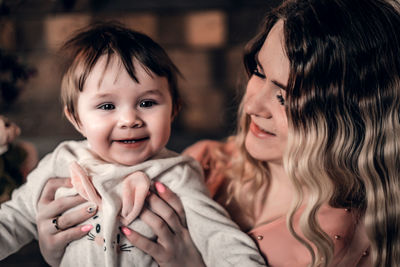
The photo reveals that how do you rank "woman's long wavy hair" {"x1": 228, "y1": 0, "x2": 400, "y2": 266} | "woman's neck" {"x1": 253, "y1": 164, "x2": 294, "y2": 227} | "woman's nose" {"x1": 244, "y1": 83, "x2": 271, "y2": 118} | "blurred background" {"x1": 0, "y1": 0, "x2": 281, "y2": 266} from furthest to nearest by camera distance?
"blurred background" {"x1": 0, "y1": 0, "x2": 281, "y2": 266} → "woman's neck" {"x1": 253, "y1": 164, "x2": 294, "y2": 227} → "woman's nose" {"x1": 244, "y1": 83, "x2": 271, "y2": 118} → "woman's long wavy hair" {"x1": 228, "y1": 0, "x2": 400, "y2": 266}

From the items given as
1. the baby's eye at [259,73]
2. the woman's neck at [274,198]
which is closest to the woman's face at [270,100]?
the baby's eye at [259,73]

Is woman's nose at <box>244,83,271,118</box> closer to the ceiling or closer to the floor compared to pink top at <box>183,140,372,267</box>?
closer to the ceiling

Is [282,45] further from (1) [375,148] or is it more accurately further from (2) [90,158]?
(2) [90,158]

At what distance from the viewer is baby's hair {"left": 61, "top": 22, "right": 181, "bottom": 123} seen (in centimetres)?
96

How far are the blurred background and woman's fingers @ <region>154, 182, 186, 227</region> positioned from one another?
163 centimetres

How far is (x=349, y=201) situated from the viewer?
102 cm

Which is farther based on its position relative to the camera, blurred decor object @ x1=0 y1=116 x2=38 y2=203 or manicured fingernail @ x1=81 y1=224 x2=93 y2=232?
blurred decor object @ x1=0 y1=116 x2=38 y2=203

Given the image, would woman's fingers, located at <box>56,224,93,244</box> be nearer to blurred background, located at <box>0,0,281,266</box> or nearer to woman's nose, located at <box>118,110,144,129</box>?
woman's nose, located at <box>118,110,144,129</box>

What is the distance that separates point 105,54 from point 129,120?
183 mm

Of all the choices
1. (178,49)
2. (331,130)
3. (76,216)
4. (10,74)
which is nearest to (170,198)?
(76,216)

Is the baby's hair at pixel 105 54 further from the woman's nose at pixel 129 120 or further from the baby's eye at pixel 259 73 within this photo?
the baby's eye at pixel 259 73

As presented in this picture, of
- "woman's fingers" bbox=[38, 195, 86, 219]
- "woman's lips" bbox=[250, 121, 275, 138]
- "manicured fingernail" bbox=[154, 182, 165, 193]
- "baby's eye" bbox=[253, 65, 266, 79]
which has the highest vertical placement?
"baby's eye" bbox=[253, 65, 266, 79]

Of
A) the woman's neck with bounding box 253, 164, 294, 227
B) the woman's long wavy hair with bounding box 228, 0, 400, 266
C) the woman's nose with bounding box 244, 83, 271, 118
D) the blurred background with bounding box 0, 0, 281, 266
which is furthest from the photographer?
the blurred background with bounding box 0, 0, 281, 266

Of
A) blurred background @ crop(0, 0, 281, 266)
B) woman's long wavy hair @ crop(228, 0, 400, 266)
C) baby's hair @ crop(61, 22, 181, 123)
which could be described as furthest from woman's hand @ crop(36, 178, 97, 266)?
blurred background @ crop(0, 0, 281, 266)
